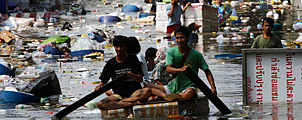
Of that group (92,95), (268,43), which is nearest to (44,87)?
(92,95)

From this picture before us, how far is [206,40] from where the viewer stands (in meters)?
15.0

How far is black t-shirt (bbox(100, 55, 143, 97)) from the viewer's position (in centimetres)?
639

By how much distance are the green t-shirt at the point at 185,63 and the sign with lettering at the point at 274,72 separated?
67cm

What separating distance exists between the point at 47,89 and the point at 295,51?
3.52 metres

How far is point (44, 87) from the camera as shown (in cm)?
805

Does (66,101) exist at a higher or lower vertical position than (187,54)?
lower

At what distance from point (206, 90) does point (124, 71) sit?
0.95 metres

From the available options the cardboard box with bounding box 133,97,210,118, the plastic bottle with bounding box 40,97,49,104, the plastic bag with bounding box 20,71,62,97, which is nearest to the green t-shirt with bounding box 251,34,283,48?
the cardboard box with bounding box 133,97,210,118

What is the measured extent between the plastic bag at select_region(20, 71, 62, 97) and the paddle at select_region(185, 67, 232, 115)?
275 centimetres

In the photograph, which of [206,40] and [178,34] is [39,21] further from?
[178,34]

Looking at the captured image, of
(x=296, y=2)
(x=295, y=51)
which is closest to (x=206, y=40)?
(x=295, y=51)

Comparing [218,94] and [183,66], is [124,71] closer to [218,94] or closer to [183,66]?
[183,66]

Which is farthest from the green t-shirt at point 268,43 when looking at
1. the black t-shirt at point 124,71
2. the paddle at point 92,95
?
the paddle at point 92,95

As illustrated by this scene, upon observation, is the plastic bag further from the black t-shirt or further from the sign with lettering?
the sign with lettering
